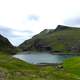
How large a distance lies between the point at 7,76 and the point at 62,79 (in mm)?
11594

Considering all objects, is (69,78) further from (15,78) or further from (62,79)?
(15,78)

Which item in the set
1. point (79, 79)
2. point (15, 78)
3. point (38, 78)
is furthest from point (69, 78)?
point (15, 78)

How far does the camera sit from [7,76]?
48.8 meters

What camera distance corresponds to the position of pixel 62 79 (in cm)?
5316

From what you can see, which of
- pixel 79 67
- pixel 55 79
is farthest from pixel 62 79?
pixel 79 67

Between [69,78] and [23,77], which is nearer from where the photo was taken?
[23,77]

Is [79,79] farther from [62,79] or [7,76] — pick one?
[7,76]

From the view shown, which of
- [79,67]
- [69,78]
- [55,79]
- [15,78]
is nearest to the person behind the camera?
[15,78]

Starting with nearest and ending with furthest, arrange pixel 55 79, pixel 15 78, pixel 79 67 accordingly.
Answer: pixel 15 78, pixel 55 79, pixel 79 67

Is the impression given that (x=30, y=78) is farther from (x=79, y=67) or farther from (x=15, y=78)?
(x=79, y=67)

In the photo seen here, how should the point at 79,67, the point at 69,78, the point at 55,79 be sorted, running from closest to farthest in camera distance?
1. the point at 55,79
2. the point at 69,78
3. the point at 79,67

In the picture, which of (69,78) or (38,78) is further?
(69,78)

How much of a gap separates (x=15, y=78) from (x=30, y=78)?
283 cm

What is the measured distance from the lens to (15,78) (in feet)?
159
